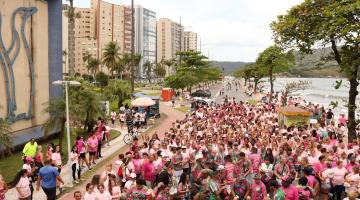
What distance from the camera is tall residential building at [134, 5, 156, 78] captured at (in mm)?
175875

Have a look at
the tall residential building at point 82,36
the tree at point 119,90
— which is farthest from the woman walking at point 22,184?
the tall residential building at point 82,36

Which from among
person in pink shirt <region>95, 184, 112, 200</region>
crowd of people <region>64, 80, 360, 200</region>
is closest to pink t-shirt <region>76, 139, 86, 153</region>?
crowd of people <region>64, 80, 360, 200</region>

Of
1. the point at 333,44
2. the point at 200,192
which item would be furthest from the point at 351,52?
the point at 200,192

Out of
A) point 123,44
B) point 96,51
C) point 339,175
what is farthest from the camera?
point 123,44

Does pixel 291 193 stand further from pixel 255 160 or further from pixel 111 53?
pixel 111 53

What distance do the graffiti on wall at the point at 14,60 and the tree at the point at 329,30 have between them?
12.9 m

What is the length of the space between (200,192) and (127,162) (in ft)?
10.3

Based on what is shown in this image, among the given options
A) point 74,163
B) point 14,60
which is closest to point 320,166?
point 74,163

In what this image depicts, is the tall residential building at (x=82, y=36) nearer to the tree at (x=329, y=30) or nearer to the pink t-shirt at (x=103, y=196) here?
the tree at (x=329, y=30)

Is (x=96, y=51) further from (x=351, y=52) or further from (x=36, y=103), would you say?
(x=351, y=52)

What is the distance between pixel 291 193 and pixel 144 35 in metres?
173

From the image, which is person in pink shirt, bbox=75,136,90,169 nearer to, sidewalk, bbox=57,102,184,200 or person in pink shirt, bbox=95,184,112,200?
sidewalk, bbox=57,102,184,200

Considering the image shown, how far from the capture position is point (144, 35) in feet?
583

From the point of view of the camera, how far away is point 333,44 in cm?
1703
